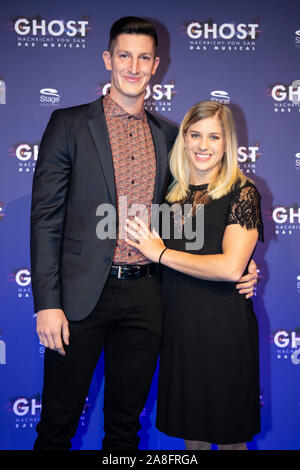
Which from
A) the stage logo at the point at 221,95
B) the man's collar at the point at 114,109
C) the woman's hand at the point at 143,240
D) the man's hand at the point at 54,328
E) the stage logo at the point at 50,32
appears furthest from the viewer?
the stage logo at the point at 221,95

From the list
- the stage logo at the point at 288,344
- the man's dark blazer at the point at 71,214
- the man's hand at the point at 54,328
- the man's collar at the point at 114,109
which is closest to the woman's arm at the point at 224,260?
the man's dark blazer at the point at 71,214

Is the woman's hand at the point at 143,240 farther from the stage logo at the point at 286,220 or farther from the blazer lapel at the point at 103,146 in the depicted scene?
the stage logo at the point at 286,220

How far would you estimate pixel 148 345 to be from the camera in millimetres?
2115

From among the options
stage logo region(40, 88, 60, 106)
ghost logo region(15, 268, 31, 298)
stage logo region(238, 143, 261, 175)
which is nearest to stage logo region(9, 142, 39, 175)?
stage logo region(40, 88, 60, 106)

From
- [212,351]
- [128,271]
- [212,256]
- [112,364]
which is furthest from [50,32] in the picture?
[212,351]

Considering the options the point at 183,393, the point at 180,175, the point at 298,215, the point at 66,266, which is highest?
the point at 180,175

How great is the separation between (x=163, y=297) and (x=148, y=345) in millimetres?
240

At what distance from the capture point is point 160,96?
2822 millimetres

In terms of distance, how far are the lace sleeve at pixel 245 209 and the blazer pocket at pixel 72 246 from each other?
→ 0.68 m

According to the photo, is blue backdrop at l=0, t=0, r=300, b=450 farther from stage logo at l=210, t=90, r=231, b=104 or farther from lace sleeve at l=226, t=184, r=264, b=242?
lace sleeve at l=226, t=184, r=264, b=242

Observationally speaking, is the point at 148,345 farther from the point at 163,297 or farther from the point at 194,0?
the point at 194,0

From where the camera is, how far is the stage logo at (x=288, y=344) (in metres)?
2.92
